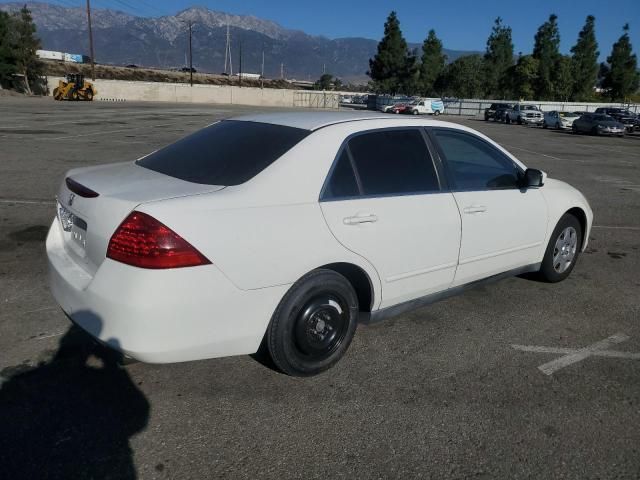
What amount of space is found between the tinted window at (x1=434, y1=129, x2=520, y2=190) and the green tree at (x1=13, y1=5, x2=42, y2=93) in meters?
58.6

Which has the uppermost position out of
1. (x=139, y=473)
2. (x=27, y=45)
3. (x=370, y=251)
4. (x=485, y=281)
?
(x=27, y=45)

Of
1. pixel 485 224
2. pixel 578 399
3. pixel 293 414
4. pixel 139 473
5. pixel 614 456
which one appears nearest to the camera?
pixel 139 473

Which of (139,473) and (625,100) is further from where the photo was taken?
(625,100)

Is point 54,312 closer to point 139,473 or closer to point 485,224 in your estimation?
point 139,473

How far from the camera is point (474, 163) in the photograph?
14.5 ft

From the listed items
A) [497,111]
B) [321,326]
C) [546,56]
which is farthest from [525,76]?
[321,326]

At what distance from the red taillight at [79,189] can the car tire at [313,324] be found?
3.97ft

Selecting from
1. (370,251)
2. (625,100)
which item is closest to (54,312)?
(370,251)

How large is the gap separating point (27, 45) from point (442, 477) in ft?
199

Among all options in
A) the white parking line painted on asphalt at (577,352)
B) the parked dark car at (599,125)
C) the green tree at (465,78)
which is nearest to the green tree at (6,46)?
the parked dark car at (599,125)

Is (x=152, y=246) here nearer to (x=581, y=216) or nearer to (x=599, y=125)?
(x=581, y=216)

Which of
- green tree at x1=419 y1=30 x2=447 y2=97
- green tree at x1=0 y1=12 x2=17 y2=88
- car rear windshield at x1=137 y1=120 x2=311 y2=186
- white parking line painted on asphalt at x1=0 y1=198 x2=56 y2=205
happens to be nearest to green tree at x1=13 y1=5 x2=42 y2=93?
green tree at x1=0 y1=12 x2=17 y2=88

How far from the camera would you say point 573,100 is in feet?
213

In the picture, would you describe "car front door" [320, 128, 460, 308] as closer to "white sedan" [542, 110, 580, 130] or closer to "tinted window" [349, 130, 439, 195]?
"tinted window" [349, 130, 439, 195]
